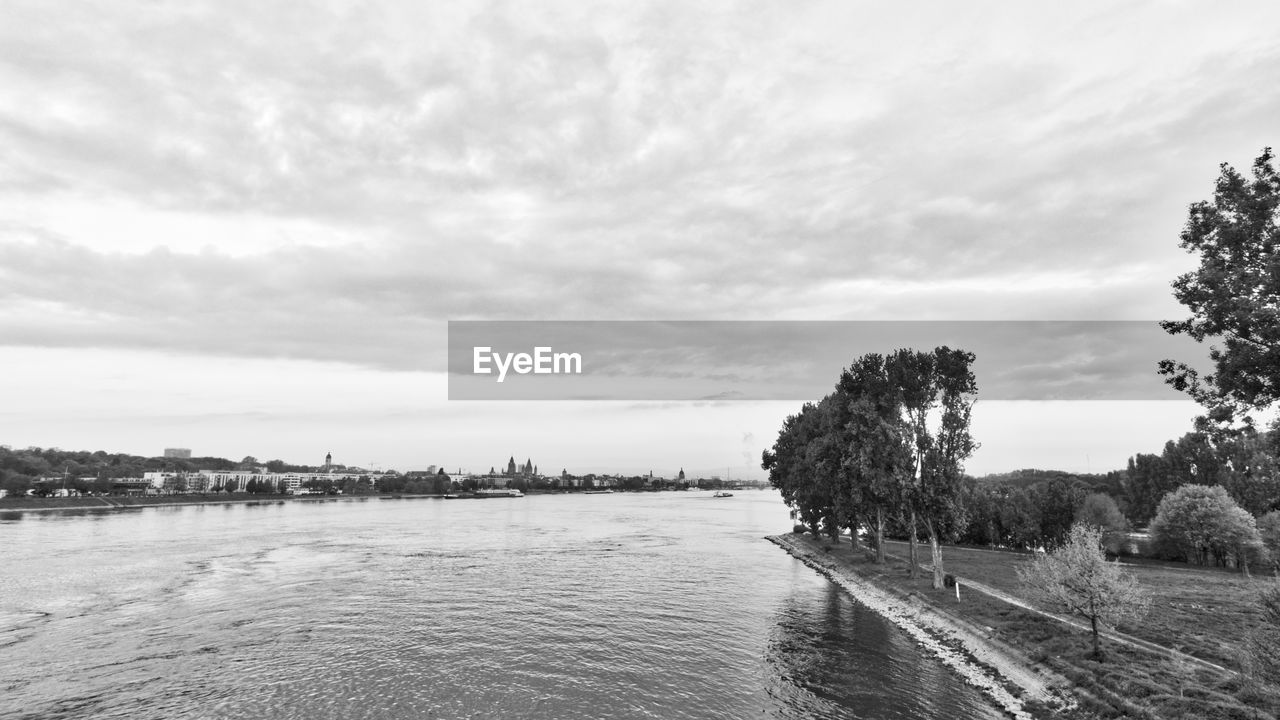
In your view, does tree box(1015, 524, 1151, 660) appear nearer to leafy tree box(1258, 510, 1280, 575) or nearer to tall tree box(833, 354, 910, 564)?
tall tree box(833, 354, 910, 564)

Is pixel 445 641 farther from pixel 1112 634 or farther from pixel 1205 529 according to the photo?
pixel 1205 529

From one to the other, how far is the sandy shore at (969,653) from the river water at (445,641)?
132 cm

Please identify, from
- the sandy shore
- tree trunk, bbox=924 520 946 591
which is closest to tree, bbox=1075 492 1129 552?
tree trunk, bbox=924 520 946 591

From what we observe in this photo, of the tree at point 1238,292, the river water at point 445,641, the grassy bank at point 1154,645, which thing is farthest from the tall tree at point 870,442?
the tree at point 1238,292

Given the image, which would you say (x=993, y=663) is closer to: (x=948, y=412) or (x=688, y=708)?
(x=688, y=708)

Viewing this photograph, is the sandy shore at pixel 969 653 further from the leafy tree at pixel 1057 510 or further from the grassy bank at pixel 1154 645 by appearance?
the leafy tree at pixel 1057 510

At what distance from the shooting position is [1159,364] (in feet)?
82.8

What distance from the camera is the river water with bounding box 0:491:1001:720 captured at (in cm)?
2975

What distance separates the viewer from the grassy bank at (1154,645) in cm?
2416

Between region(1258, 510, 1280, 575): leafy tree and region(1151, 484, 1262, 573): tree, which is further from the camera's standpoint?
region(1258, 510, 1280, 575): leafy tree

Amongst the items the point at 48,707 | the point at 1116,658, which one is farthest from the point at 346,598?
the point at 1116,658

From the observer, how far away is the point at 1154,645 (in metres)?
32.7

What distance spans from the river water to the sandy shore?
1.32m

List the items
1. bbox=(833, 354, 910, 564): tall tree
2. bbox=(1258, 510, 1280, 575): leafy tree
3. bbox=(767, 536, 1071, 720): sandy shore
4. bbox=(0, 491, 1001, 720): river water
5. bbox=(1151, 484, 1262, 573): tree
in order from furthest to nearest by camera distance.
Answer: bbox=(1258, 510, 1280, 575): leafy tree
bbox=(1151, 484, 1262, 573): tree
bbox=(833, 354, 910, 564): tall tree
bbox=(0, 491, 1001, 720): river water
bbox=(767, 536, 1071, 720): sandy shore
